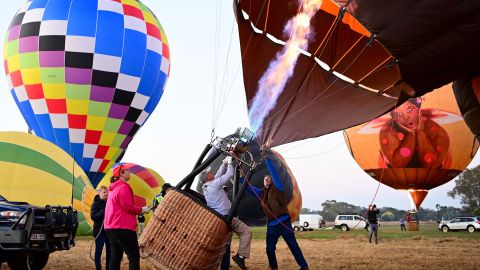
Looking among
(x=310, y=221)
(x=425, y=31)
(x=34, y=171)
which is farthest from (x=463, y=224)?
(x=425, y=31)

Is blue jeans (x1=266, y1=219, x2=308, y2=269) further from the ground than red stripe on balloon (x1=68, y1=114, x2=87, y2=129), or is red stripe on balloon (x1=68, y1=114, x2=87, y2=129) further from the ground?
red stripe on balloon (x1=68, y1=114, x2=87, y2=129)

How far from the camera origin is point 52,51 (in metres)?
16.6

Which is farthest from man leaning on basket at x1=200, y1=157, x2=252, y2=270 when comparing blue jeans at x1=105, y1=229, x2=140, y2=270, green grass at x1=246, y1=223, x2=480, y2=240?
green grass at x1=246, y1=223, x2=480, y2=240

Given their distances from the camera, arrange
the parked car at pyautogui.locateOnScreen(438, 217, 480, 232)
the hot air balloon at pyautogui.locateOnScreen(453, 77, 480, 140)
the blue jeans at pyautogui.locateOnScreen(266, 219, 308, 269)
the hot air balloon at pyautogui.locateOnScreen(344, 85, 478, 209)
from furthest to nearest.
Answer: the parked car at pyautogui.locateOnScreen(438, 217, 480, 232) < the hot air balloon at pyautogui.locateOnScreen(344, 85, 478, 209) < the blue jeans at pyautogui.locateOnScreen(266, 219, 308, 269) < the hot air balloon at pyautogui.locateOnScreen(453, 77, 480, 140)

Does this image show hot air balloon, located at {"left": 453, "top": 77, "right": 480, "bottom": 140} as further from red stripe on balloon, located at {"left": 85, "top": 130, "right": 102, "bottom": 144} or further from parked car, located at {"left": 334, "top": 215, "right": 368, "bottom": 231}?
parked car, located at {"left": 334, "top": 215, "right": 368, "bottom": 231}

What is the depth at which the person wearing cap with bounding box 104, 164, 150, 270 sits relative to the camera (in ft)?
→ 18.5

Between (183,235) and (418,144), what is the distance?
17.5 metres

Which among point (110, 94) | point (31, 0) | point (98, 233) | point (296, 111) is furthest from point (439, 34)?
point (31, 0)

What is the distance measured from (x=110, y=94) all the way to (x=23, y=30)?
3.39 m

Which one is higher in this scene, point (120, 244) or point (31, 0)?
point (31, 0)

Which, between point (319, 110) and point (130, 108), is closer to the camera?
point (319, 110)

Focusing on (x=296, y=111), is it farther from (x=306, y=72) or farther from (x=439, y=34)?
(x=439, y=34)

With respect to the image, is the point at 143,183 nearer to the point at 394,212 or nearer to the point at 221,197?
the point at 221,197

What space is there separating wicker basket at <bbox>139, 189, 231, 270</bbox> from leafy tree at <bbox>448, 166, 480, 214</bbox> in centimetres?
6227
